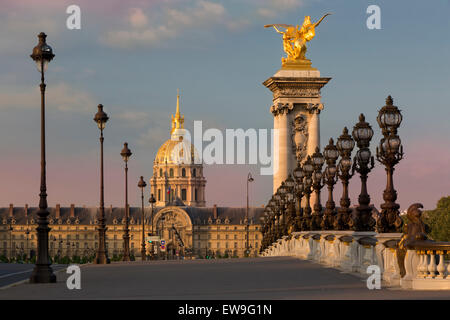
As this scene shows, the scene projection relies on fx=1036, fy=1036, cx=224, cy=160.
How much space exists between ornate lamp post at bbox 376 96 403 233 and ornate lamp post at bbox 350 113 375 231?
12.3 ft

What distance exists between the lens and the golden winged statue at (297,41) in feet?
313

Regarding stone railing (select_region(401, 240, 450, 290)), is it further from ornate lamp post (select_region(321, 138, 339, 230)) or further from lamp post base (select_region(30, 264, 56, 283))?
ornate lamp post (select_region(321, 138, 339, 230))

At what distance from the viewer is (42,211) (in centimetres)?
3238

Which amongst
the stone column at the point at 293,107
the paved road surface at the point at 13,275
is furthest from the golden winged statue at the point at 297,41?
the paved road surface at the point at 13,275

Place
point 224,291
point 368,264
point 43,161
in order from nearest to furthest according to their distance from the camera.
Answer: point 224,291
point 368,264
point 43,161

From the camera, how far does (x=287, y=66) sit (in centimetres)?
9444

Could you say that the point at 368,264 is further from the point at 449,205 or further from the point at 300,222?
the point at 449,205

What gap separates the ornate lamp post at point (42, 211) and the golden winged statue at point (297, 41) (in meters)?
63.1

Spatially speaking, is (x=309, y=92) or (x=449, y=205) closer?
(x=309, y=92)

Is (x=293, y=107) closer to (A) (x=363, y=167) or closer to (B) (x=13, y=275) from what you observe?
(B) (x=13, y=275)

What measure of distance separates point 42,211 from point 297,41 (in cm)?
6629

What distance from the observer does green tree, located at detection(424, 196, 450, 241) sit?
5728 inches
